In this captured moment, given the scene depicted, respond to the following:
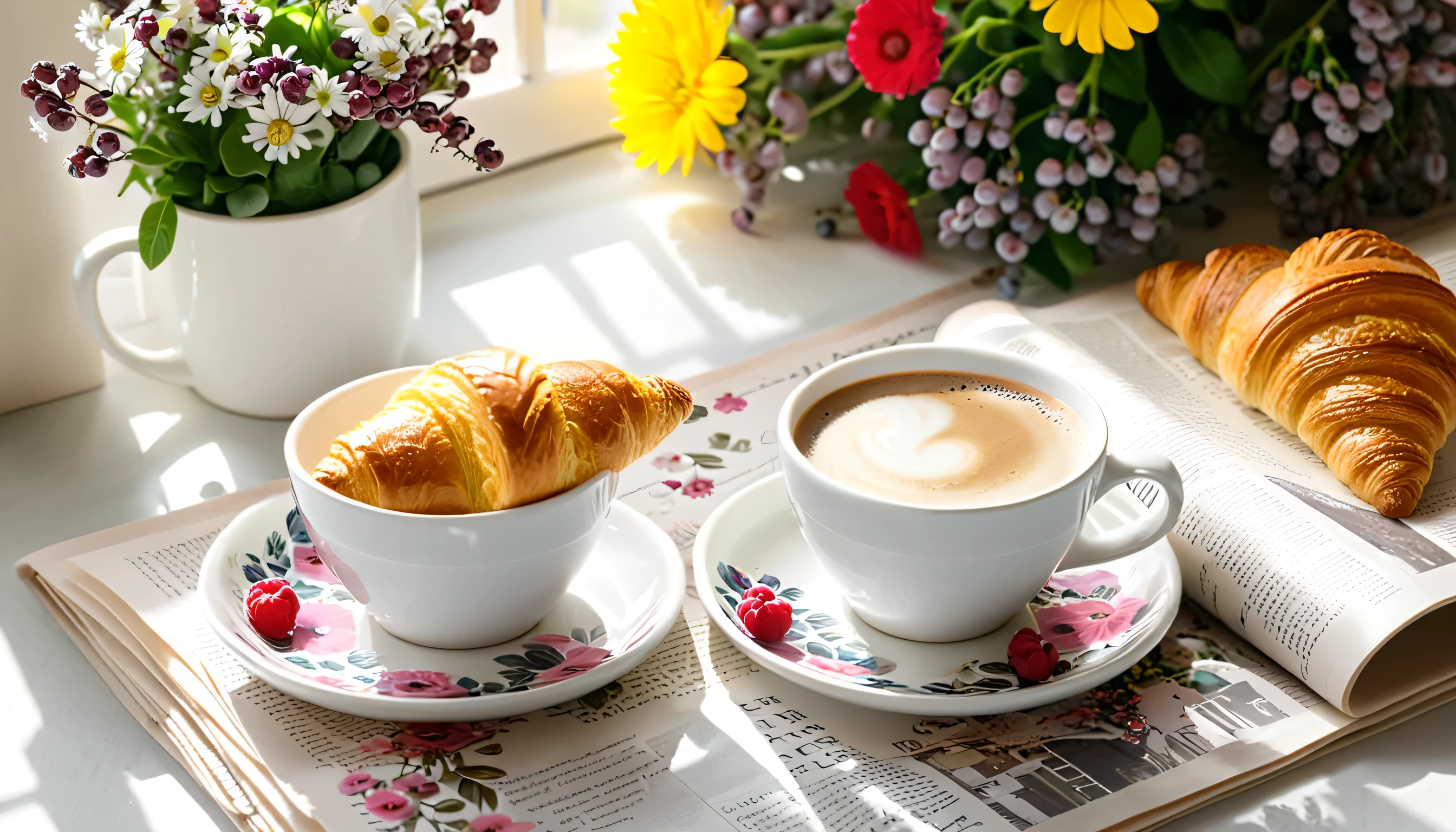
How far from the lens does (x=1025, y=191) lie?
1138mm

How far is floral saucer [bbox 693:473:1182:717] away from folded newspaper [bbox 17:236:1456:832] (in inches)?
1.1

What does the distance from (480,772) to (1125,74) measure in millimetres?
729

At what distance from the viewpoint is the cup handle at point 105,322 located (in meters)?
0.91

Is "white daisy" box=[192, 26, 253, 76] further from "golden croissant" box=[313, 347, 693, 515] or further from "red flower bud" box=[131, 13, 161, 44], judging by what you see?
"golden croissant" box=[313, 347, 693, 515]

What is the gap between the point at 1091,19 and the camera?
0.98m

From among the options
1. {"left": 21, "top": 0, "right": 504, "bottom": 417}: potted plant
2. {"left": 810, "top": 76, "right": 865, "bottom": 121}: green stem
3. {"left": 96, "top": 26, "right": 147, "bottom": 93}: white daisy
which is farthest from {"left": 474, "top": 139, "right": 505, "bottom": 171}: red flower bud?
{"left": 810, "top": 76, "right": 865, "bottom": 121}: green stem

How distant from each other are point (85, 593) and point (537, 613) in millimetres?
269

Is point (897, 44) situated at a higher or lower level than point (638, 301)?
higher

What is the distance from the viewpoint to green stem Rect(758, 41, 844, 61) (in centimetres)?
121

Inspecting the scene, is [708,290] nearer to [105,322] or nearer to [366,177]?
[366,177]

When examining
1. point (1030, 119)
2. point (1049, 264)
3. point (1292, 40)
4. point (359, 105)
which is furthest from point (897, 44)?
point (359, 105)

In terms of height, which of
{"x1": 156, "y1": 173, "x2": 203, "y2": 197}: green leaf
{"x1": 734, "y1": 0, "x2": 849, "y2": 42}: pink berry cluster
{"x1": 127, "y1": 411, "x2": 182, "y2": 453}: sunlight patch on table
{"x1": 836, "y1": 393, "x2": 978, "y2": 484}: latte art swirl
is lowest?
{"x1": 127, "y1": 411, "x2": 182, "y2": 453}: sunlight patch on table

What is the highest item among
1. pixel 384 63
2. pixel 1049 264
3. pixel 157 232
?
pixel 384 63

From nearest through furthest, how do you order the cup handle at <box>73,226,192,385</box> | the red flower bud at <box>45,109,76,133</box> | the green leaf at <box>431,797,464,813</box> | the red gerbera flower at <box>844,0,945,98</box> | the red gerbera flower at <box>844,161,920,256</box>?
1. the green leaf at <box>431,797,464,813</box>
2. the red flower bud at <box>45,109,76,133</box>
3. the cup handle at <box>73,226,192,385</box>
4. the red gerbera flower at <box>844,0,945,98</box>
5. the red gerbera flower at <box>844,161,920,256</box>
